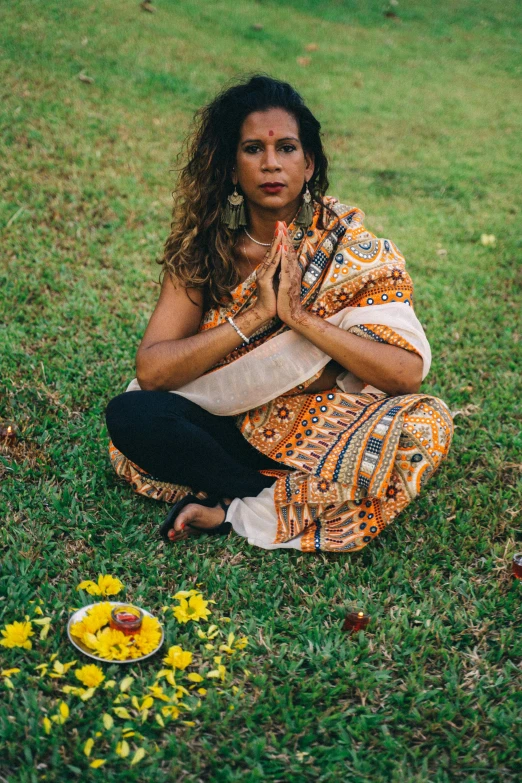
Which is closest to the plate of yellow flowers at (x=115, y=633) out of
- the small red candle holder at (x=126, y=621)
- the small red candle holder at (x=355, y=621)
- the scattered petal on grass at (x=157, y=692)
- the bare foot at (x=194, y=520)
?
the small red candle holder at (x=126, y=621)

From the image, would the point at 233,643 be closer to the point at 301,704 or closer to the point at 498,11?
the point at 301,704

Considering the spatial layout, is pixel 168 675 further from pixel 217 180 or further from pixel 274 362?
pixel 217 180

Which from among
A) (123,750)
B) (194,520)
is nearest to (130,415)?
(194,520)

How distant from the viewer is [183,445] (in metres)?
3.07

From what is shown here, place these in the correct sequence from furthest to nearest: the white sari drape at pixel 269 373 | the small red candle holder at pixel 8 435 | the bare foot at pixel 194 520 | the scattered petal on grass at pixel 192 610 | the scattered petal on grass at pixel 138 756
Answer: the small red candle holder at pixel 8 435 → the white sari drape at pixel 269 373 → the bare foot at pixel 194 520 → the scattered petal on grass at pixel 192 610 → the scattered petal on grass at pixel 138 756

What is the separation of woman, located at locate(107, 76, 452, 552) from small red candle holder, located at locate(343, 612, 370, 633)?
0.41 m

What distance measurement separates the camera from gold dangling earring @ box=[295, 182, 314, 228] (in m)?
3.21

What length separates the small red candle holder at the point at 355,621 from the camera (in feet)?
8.57

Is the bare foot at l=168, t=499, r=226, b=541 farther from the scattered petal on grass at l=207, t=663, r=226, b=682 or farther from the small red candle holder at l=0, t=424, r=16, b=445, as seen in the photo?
the small red candle holder at l=0, t=424, r=16, b=445

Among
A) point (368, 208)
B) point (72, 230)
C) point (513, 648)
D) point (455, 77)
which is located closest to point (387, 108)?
point (455, 77)

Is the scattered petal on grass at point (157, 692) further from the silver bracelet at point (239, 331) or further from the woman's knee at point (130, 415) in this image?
the silver bracelet at point (239, 331)

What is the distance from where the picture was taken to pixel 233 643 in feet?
8.30

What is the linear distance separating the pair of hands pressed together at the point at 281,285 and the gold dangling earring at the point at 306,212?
157 millimetres

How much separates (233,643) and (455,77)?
10870mm
